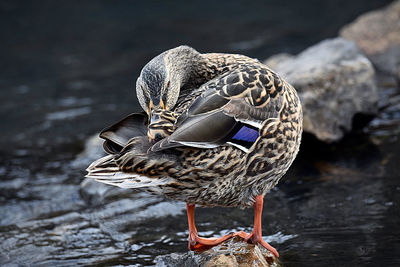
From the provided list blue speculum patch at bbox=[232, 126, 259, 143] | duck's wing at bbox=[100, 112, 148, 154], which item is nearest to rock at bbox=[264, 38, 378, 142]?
blue speculum patch at bbox=[232, 126, 259, 143]

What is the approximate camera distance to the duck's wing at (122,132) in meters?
3.80

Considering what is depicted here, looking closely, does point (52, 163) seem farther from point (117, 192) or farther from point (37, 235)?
point (37, 235)

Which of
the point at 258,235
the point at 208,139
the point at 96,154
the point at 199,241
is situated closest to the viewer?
the point at 208,139

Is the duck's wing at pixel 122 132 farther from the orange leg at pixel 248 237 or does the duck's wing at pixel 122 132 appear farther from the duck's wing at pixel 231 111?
the orange leg at pixel 248 237

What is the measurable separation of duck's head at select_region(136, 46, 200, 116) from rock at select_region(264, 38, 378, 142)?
2303 mm

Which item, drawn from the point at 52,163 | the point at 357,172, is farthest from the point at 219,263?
the point at 52,163

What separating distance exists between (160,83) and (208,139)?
63 cm

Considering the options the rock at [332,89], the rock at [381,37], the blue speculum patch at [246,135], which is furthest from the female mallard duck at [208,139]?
the rock at [381,37]

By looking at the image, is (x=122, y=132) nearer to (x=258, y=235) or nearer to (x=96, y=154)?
(x=258, y=235)

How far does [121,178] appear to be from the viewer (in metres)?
3.46

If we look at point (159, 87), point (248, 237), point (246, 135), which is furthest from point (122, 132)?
point (248, 237)

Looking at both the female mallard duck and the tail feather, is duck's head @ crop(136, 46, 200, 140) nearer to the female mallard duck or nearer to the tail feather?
the female mallard duck

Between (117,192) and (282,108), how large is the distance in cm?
281

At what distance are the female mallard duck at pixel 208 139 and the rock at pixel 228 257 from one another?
9cm
